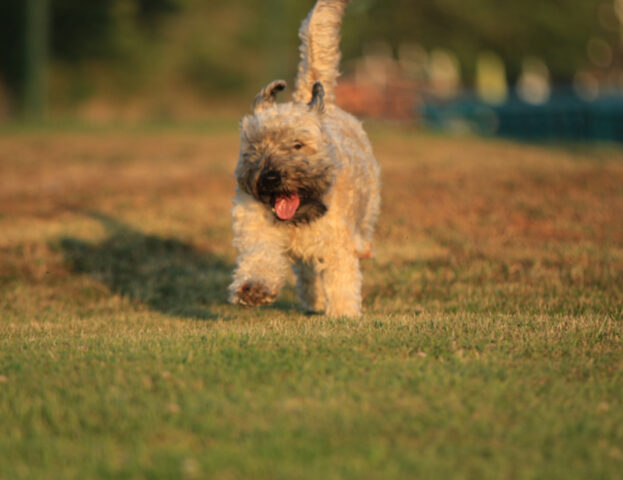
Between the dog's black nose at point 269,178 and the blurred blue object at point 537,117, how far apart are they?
2682 centimetres

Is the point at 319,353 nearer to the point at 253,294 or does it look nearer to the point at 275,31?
the point at 253,294

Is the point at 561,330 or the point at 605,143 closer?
the point at 561,330

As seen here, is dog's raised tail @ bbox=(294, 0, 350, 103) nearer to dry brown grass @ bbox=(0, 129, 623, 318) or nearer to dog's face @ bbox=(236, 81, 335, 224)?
dog's face @ bbox=(236, 81, 335, 224)

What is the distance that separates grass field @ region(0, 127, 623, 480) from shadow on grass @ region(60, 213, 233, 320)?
0.12ft

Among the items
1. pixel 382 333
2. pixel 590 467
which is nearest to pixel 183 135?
pixel 382 333

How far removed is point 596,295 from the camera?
8.14m

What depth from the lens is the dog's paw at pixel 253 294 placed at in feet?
20.3

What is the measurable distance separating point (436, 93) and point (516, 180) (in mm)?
38247

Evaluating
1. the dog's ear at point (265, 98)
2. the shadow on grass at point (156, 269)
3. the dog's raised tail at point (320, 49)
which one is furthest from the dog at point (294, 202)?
the shadow on grass at point (156, 269)

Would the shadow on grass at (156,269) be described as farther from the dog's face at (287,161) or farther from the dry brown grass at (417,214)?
the dog's face at (287,161)

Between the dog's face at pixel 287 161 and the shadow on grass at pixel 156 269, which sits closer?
the dog's face at pixel 287 161

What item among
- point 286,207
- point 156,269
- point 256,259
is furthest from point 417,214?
point 256,259

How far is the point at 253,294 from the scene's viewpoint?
6.20m

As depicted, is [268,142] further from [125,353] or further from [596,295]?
[596,295]
